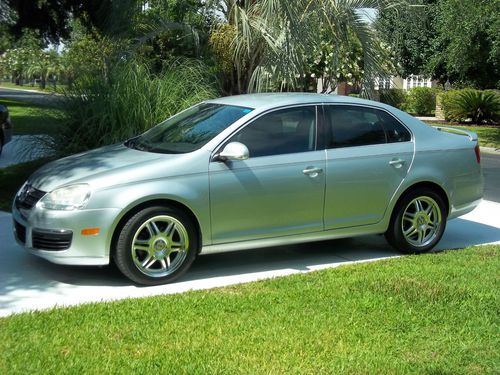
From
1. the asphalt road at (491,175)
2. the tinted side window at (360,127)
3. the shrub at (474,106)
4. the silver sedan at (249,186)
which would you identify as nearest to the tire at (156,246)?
the silver sedan at (249,186)

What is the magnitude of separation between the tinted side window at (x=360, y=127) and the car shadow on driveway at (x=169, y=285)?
3.98ft

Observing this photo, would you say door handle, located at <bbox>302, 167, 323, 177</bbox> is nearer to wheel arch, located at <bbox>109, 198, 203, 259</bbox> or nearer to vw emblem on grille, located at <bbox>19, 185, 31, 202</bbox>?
wheel arch, located at <bbox>109, 198, 203, 259</bbox>

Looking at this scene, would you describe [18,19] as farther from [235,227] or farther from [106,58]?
[235,227]

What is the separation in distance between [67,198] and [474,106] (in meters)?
25.9

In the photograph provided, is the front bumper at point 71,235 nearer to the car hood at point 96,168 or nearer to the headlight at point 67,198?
the headlight at point 67,198

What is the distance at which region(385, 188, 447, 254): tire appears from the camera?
7.02 metres

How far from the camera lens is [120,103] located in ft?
31.0

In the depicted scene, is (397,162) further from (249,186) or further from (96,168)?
(96,168)

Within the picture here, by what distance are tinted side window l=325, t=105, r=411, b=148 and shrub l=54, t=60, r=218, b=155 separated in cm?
350

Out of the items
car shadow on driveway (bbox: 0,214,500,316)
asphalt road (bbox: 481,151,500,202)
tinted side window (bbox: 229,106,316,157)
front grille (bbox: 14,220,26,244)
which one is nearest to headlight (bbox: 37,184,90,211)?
front grille (bbox: 14,220,26,244)

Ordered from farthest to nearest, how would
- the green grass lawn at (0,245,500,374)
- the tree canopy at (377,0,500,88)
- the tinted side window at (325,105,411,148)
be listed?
the tree canopy at (377,0,500,88) < the tinted side window at (325,105,411,148) < the green grass lawn at (0,245,500,374)

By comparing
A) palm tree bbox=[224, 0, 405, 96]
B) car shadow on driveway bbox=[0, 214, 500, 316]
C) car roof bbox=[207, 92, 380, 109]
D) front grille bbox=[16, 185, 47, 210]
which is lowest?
car shadow on driveway bbox=[0, 214, 500, 316]

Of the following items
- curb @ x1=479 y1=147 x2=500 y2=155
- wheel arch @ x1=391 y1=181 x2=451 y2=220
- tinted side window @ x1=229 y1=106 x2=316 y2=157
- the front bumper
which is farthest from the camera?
curb @ x1=479 y1=147 x2=500 y2=155

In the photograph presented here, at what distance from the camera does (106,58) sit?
11148 mm
